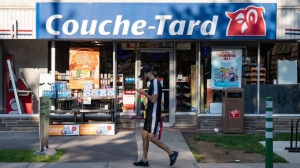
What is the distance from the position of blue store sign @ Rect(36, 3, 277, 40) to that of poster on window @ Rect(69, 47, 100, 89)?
1000 mm

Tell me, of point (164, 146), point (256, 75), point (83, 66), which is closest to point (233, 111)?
point (256, 75)

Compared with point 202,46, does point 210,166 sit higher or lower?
lower

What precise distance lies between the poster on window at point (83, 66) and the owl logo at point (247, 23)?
409cm

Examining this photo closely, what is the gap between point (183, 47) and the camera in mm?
13586

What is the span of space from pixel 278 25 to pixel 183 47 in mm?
2903

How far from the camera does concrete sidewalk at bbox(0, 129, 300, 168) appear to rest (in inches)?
345

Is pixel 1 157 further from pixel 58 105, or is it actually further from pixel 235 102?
pixel 235 102

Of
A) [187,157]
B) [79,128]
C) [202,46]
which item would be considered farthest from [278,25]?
[79,128]

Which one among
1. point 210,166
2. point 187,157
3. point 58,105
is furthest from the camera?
point 58,105

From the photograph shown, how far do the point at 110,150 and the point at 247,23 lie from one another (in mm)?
5398

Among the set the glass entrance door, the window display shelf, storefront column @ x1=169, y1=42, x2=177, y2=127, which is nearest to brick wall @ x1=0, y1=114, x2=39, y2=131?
the glass entrance door

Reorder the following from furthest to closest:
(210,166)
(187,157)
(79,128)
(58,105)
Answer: (58,105)
(79,128)
(187,157)
(210,166)

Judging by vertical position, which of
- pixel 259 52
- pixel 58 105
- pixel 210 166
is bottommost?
pixel 210 166

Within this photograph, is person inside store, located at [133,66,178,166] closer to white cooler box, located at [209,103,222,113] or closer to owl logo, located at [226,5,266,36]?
owl logo, located at [226,5,266,36]
